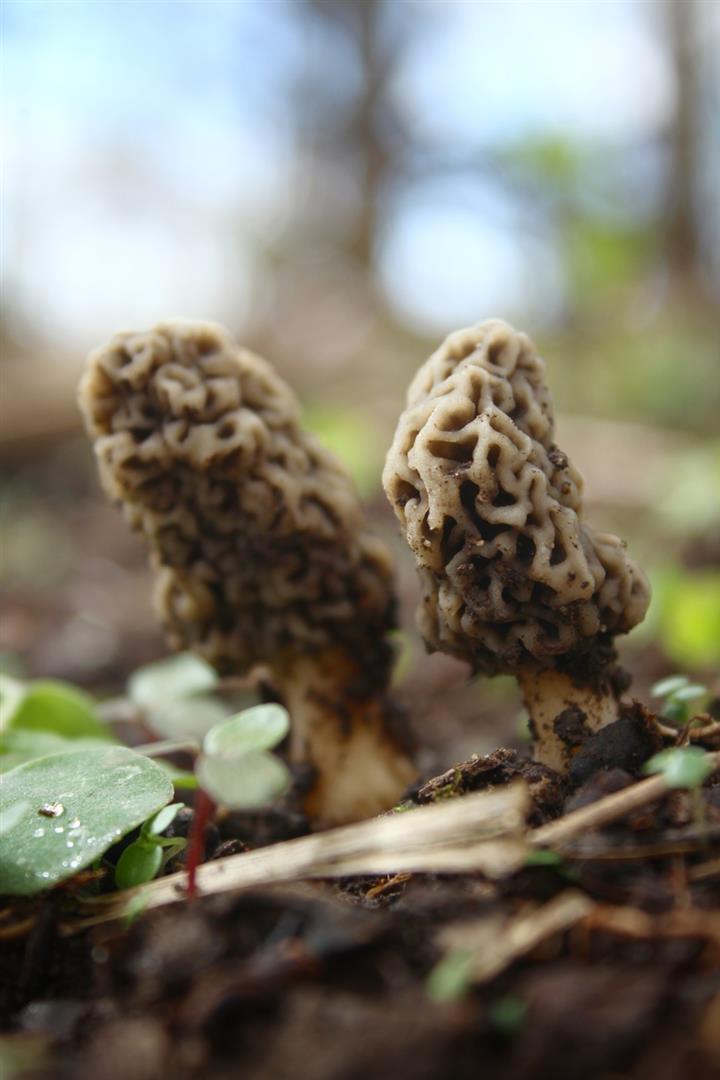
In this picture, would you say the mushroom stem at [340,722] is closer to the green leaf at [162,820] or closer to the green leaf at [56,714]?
the green leaf at [56,714]

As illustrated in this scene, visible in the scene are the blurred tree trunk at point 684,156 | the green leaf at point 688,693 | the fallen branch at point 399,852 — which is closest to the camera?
the fallen branch at point 399,852

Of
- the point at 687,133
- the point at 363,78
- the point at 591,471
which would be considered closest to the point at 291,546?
the point at 591,471

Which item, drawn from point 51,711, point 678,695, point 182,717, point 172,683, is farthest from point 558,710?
point 51,711

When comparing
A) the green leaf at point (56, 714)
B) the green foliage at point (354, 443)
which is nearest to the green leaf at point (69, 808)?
the green leaf at point (56, 714)

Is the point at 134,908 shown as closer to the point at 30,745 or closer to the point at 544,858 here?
the point at 544,858

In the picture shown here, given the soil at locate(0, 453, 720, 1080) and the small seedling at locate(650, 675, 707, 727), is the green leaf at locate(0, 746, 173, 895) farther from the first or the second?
the small seedling at locate(650, 675, 707, 727)

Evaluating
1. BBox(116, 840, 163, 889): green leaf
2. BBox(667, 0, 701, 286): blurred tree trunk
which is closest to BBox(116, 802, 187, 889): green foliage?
BBox(116, 840, 163, 889): green leaf
